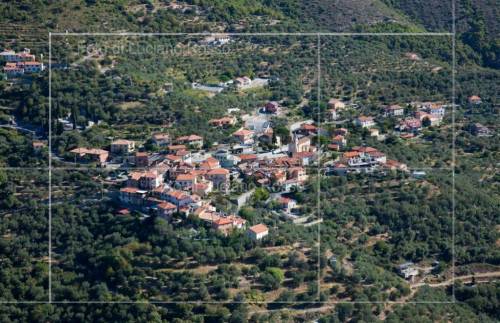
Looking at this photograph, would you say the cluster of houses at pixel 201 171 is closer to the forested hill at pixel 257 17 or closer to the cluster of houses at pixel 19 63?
the cluster of houses at pixel 19 63

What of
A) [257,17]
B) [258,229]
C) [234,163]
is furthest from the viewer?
[257,17]

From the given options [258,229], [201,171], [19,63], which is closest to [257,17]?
[19,63]

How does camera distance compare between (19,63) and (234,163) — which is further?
(19,63)

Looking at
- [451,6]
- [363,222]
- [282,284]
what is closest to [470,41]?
[451,6]

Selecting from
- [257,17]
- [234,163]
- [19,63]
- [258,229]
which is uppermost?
[257,17]

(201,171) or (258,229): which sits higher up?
Answer: (201,171)

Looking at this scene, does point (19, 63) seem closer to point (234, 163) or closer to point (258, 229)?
point (234, 163)

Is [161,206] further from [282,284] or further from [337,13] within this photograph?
[337,13]

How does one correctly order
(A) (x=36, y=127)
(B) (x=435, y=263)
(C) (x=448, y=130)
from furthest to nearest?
(C) (x=448, y=130) < (A) (x=36, y=127) < (B) (x=435, y=263)
